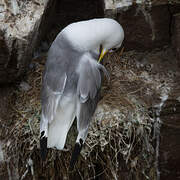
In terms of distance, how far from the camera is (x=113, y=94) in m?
2.21

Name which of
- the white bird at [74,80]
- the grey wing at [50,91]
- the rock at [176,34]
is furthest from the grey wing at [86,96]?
the rock at [176,34]

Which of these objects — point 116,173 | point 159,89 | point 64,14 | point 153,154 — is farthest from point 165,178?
point 64,14

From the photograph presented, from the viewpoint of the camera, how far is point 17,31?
198cm

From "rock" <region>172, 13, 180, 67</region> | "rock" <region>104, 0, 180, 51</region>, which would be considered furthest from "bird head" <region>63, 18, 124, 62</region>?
"rock" <region>172, 13, 180, 67</region>

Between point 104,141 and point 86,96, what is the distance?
28 centimetres

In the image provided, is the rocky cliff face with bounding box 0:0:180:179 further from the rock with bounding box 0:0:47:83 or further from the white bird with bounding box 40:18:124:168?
the white bird with bounding box 40:18:124:168

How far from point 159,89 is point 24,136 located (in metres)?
0.88

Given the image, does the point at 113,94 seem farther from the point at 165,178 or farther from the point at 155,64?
the point at 165,178

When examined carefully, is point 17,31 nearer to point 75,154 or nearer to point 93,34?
point 93,34

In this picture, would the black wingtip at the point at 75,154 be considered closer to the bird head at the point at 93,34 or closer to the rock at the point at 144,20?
the bird head at the point at 93,34

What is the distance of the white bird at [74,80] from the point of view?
6.25ft

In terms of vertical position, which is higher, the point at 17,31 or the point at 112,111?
the point at 17,31

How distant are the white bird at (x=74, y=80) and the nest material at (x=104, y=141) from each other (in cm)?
13

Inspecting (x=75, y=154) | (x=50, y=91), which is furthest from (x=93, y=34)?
(x=75, y=154)
